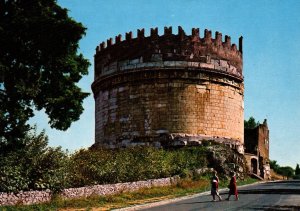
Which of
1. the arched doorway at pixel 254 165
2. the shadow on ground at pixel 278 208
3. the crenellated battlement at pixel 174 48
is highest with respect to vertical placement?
the crenellated battlement at pixel 174 48

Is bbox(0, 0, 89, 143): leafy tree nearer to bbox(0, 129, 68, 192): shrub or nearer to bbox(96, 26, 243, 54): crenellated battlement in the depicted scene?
bbox(0, 129, 68, 192): shrub

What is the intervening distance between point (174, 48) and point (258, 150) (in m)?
15.9

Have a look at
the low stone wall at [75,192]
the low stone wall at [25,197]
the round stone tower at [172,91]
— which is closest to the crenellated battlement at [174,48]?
the round stone tower at [172,91]

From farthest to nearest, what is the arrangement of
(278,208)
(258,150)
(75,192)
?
(258,150) < (75,192) < (278,208)

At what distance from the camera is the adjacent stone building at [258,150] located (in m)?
40.0

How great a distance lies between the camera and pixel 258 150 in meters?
43.3

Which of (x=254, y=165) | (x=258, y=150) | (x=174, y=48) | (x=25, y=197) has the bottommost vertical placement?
(x=25, y=197)

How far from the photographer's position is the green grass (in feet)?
51.2

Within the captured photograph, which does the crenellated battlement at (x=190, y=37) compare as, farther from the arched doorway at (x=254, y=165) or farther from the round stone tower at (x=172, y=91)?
the arched doorway at (x=254, y=165)

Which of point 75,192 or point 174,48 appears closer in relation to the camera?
point 75,192

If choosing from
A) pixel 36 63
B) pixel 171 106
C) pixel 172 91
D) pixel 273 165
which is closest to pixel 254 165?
pixel 171 106

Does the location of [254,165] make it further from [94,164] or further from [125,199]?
[125,199]

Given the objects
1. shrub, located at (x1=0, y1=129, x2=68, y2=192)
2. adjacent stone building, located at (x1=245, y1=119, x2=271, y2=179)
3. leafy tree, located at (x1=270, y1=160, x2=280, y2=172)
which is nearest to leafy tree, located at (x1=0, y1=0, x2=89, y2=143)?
shrub, located at (x1=0, y1=129, x2=68, y2=192)

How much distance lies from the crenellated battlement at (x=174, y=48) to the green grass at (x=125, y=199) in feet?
30.9
